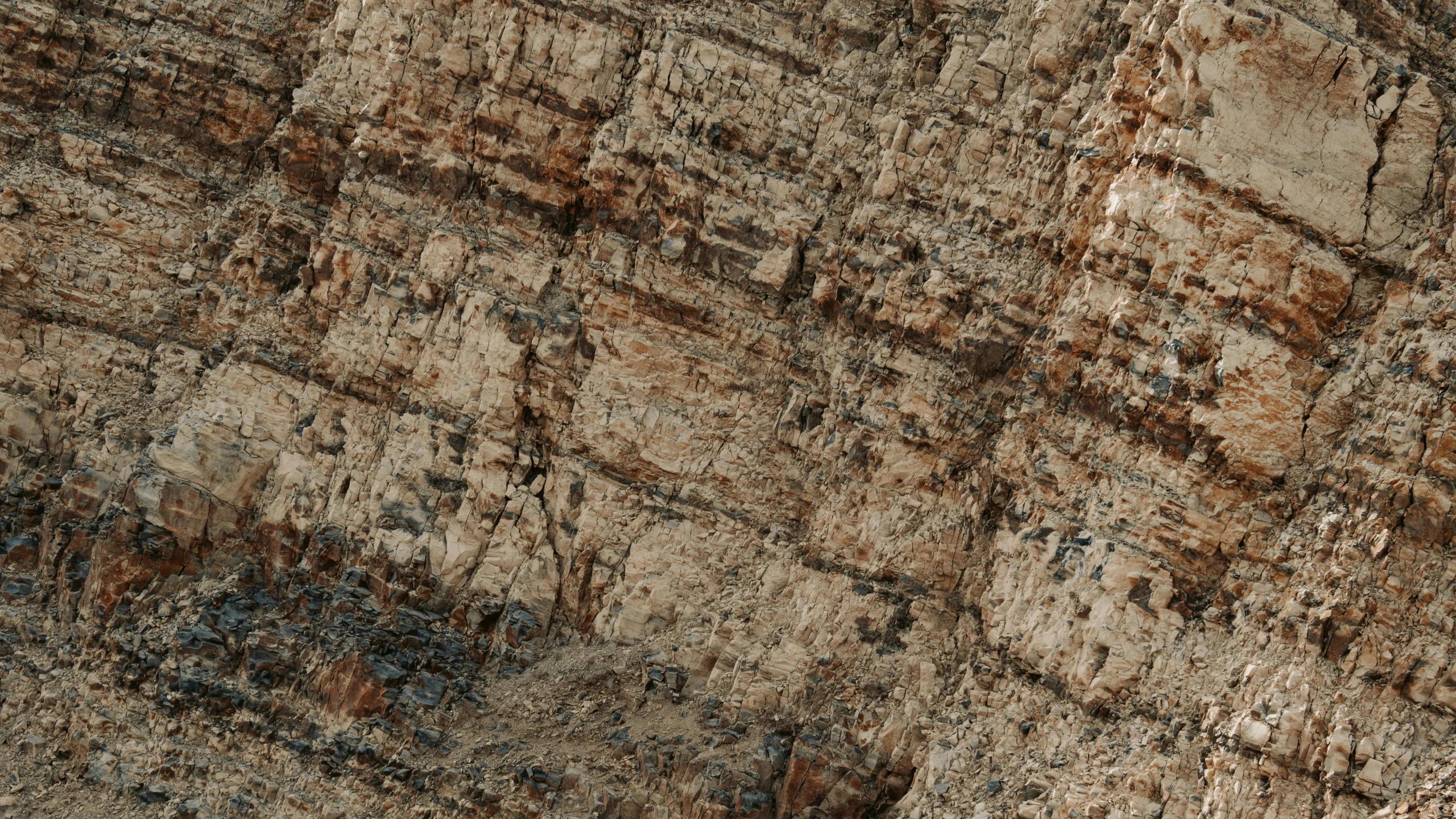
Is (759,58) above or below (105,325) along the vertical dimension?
above

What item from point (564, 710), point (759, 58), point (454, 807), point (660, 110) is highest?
point (759, 58)

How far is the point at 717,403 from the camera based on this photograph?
2297 cm

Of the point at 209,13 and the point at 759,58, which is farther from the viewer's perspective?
the point at 209,13

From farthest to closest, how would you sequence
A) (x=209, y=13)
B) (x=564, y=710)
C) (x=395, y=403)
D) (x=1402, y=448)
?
1. (x=209, y=13)
2. (x=395, y=403)
3. (x=564, y=710)
4. (x=1402, y=448)

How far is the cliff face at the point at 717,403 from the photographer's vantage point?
18.2 meters

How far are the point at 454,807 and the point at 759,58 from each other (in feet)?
47.6

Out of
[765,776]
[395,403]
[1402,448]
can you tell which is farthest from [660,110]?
[1402,448]

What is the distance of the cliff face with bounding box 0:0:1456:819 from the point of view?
18.2 metres

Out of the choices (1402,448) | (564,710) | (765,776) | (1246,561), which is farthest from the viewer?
(564,710)

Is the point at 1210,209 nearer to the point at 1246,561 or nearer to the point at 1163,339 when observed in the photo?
the point at 1163,339

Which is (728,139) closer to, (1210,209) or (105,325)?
(1210,209)

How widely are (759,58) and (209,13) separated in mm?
11947

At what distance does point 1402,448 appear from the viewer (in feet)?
55.1

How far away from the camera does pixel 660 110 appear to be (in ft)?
75.2
